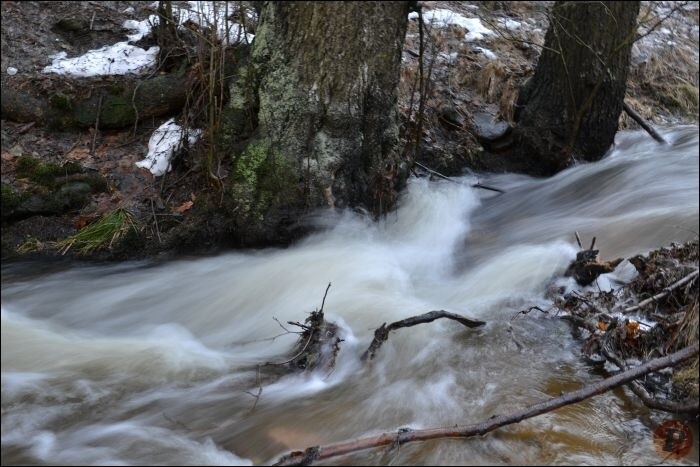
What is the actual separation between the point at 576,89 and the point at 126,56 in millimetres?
4006

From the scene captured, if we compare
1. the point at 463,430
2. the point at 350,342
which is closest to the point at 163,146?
the point at 350,342

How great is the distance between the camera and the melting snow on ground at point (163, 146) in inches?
187

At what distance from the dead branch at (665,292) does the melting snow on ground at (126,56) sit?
138 inches

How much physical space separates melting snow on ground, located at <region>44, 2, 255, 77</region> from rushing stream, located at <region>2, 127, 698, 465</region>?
6.34ft

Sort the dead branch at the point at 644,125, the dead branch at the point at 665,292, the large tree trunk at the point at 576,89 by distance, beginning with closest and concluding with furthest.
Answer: the dead branch at the point at 665,292
the large tree trunk at the point at 576,89
the dead branch at the point at 644,125

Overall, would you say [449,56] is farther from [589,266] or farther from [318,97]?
[589,266]

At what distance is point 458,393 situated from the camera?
301cm

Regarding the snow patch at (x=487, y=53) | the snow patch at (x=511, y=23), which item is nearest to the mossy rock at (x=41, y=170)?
the snow patch at (x=487, y=53)

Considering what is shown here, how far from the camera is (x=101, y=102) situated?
16.6 feet

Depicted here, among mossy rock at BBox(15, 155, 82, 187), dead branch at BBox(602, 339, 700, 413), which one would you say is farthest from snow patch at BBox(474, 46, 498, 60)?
dead branch at BBox(602, 339, 700, 413)

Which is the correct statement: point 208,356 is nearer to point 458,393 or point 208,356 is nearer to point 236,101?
point 458,393

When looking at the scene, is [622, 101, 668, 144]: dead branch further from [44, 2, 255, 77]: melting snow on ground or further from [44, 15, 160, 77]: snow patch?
[44, 15, 160, 77]: snow patch

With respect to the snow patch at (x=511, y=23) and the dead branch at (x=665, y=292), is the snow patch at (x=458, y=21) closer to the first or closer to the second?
the snow patch at (x=511, y=23)

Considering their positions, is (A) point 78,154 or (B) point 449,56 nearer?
(A) point 78,154
